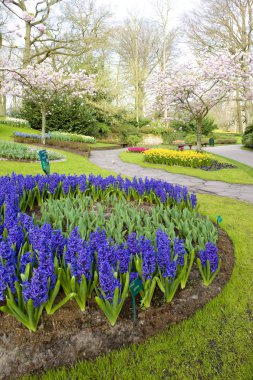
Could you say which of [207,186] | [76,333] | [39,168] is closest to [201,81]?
[207,186]

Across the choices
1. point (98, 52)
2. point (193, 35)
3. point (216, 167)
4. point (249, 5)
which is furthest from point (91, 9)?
point (216, 167)

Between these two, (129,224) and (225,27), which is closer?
(129,224)

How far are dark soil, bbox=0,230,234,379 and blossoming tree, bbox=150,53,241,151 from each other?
12608 mm

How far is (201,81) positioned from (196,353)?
13.7 metres

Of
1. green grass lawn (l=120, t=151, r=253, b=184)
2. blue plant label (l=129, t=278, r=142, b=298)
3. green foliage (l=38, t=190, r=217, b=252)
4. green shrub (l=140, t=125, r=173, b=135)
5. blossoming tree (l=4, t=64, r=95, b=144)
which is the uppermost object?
blossoming tree (l=4, t=64, r=95, b=144)

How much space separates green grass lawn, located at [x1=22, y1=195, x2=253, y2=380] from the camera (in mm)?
1849

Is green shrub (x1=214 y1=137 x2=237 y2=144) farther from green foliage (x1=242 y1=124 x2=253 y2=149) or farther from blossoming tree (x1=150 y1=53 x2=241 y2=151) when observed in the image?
blossoming tree (x1=150 y1=53 x2=241 y2=151)

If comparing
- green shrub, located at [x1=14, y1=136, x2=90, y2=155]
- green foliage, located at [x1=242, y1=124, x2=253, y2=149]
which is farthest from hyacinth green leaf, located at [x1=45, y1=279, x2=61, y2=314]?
green foliage, located at [x1=242, y1=124, x2=253, y2=149]

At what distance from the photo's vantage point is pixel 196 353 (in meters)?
2.02

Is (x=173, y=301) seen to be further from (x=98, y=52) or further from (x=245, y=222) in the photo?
(x=98, y=52)

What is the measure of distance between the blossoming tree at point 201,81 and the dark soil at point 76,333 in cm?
1261

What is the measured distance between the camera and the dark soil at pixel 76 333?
192cm

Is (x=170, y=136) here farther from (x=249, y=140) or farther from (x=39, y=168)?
(x=39, y=168)

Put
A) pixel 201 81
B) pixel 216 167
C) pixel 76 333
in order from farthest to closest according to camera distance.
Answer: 1. pixel 201 81
2. pixel 216 167
3. pixel 76 333
